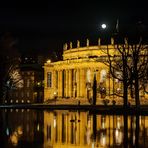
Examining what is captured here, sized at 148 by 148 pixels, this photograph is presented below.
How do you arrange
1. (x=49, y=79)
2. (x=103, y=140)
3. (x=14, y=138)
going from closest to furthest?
(x=103, y=140)
(x=14, y=138)
(x=49, y=79)

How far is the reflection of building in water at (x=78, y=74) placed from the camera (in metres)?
137

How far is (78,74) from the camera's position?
142 meters

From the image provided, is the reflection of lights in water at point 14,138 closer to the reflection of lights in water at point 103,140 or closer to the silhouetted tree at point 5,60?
the reflection of lights in water at point 103,140

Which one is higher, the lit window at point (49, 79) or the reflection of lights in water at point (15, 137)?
the lit window at point (49, 79)

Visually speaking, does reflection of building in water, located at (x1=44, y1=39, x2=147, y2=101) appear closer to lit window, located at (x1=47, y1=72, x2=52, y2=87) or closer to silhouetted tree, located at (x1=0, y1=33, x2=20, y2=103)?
lit window, located at (x1=47, y1=72, x2=52, y2=87)

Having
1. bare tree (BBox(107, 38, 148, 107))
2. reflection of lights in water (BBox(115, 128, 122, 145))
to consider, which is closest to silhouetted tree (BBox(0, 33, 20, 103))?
bare tree (BBox(107, 38, 148, 107))

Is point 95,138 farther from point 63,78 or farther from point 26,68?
point 26,68

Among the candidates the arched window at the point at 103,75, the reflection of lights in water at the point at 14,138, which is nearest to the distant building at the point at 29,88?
the arched window at the point at 103,75

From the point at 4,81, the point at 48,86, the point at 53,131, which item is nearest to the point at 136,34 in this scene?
the point at 4,81

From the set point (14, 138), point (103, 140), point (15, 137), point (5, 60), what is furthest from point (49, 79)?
point (103, 140)

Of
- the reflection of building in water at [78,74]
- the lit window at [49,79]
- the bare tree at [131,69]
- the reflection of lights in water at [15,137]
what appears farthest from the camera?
the lit window at [49,79]

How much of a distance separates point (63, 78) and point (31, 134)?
371 feet

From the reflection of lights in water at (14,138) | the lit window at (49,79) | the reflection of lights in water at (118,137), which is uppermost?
the lit window at (49,79)

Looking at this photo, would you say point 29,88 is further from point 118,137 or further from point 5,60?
point 118,137
